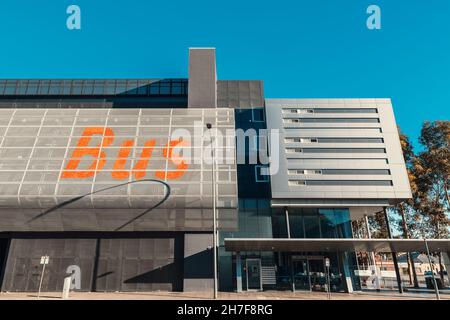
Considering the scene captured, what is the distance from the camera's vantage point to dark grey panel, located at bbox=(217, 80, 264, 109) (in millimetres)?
44281

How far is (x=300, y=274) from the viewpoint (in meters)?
32.0

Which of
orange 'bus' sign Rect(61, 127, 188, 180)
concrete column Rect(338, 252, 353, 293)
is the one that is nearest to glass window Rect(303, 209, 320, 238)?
concrete column Rect(338, 252, 353, 293)

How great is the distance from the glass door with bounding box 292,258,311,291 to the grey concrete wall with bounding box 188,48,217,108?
21699 millimetres

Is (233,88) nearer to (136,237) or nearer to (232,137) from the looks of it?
(232,137)

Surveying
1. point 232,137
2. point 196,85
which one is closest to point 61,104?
point 196,85

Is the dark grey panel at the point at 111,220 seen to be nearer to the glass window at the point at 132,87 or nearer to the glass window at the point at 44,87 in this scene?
the glass window at the point at 132,87

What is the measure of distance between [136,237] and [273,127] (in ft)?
67.6

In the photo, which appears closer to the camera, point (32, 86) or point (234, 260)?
point (234, 260)

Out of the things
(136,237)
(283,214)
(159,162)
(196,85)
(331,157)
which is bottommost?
(136,237)

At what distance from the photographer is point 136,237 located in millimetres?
28625

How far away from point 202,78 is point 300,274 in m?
26.8

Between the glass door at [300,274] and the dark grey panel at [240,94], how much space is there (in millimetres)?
22158

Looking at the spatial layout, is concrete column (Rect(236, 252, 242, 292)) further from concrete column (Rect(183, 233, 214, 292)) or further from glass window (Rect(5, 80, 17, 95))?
glass window (Rect(5, 80, 17, 95))

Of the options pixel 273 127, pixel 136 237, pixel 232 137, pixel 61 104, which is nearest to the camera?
pixel 136 237
